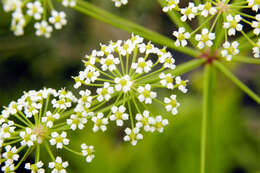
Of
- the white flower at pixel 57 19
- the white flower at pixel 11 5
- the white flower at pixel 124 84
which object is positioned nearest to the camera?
the white flower at pixel 124 84

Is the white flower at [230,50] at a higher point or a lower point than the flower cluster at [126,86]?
higher

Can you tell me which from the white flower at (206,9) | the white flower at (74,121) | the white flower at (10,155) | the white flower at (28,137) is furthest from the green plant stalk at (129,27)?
the white flower at (10,155)

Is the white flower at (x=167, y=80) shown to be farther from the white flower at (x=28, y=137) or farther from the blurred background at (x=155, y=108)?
the blurred background at (x=155, y=108)

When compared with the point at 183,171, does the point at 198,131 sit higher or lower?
higher

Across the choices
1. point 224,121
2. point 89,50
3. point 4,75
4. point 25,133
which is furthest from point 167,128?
point 4,75

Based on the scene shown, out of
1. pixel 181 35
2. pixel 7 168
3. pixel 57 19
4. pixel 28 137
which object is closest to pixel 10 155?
pixel 7 168

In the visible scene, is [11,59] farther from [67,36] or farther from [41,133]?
[41,133]

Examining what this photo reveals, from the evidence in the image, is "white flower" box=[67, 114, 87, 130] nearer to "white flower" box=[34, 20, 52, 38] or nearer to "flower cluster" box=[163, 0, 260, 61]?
"white flower" box=[34, 20, 52, 38]

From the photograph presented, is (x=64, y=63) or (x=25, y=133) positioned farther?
(x=64, y=63)

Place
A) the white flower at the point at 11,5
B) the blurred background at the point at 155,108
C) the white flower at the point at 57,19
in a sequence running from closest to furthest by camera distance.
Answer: the white flower at the point at 11,5
the white flower at the point at 57,19
the blurred background at the point at 155,108
